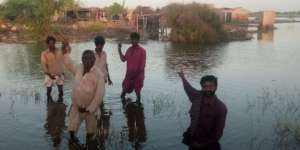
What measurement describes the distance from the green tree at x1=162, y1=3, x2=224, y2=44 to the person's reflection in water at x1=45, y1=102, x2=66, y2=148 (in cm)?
2634

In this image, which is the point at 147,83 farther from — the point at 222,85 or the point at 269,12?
the point at 269,12

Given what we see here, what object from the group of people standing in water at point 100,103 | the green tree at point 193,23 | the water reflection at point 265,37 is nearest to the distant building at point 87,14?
the green tree at point 193,23

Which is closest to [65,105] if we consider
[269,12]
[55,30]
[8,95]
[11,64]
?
[8,95]

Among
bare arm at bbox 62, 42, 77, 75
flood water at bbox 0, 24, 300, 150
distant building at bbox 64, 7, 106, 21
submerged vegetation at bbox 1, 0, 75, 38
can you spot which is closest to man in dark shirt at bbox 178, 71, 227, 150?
flood water at bbox 0, 24, 300, 150

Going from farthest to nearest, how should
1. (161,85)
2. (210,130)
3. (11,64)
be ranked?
1. (11,64)
2. (161,85)
3. (210,130)

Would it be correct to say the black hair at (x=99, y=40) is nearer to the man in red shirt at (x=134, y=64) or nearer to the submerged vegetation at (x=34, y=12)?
the man in red shirt at (x=134, y=64)

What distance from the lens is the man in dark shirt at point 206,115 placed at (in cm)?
459

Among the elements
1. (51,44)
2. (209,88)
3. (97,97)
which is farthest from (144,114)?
(209,88)

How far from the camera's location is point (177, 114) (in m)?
8.00

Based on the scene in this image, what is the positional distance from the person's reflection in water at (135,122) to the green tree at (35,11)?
3131cm

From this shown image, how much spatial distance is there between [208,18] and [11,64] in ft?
77.1

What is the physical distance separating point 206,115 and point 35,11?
4074cm

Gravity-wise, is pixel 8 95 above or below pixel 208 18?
below

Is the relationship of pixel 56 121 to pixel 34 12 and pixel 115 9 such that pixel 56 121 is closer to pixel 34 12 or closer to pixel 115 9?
pixel 34 12
